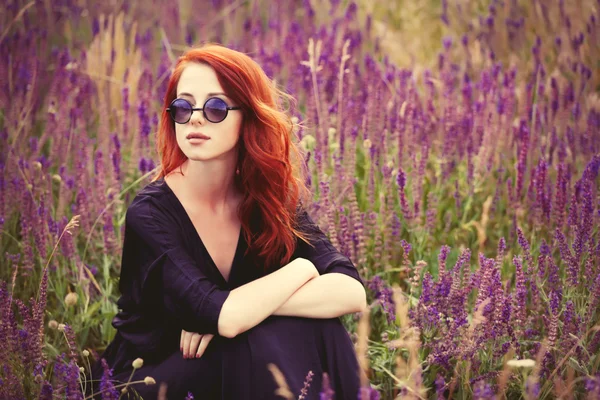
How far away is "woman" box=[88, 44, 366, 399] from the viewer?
2041 mm

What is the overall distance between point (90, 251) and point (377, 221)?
3.78 ft

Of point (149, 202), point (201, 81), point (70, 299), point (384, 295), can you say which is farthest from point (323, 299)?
point (70, 299)

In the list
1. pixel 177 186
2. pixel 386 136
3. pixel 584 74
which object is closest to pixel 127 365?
pixel 177 186

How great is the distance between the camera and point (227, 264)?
2.29 metres

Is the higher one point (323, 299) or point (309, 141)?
point (309, 141)

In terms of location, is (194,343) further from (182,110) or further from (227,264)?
(182,110)

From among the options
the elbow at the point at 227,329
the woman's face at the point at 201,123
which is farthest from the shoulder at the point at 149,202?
the elbow at the point at 227,329

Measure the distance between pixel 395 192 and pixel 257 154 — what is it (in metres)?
1.15

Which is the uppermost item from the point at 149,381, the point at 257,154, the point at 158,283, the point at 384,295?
the point at 257,154

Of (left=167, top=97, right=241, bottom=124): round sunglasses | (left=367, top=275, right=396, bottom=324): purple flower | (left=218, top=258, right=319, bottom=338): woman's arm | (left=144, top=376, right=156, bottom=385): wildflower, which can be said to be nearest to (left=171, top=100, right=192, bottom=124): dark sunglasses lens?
(left=167, top=97, right=241, bottom=124): round sunglasses

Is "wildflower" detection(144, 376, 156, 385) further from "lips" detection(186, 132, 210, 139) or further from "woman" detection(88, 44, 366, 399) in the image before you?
"lips" detection(186, 132, 210, 139)

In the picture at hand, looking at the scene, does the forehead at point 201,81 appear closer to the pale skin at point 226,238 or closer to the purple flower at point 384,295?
the pale skin at point 226,238

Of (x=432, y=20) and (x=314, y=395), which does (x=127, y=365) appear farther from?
(x=432, y=20)

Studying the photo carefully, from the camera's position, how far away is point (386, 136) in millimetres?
3230
